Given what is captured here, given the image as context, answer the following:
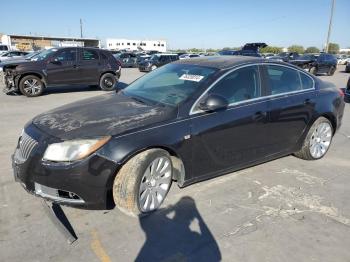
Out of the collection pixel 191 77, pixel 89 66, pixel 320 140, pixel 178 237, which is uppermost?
pixel 191 77

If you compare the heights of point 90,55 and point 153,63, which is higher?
point 90,55

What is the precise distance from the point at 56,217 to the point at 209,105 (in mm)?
1937

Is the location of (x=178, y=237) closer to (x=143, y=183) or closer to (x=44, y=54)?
(x=143, y=183)

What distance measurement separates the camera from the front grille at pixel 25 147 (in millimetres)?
3154

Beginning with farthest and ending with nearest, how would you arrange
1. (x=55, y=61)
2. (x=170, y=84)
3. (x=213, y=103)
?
(x=55, y=61) → (x=170, y=84) → (x=213, y=103)

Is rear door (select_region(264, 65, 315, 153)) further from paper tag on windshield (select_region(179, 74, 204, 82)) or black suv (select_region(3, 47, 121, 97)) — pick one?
black suv (select_region(3, 47, 121, 97))

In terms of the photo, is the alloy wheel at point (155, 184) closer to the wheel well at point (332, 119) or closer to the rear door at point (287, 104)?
the rear door at point (287, 104)

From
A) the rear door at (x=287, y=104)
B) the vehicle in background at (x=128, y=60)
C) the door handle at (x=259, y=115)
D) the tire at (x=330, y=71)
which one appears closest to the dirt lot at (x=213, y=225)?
the rear door at (x=287, y=104)

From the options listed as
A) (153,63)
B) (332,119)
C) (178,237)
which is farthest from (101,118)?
(153,63)

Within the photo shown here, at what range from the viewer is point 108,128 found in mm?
3135

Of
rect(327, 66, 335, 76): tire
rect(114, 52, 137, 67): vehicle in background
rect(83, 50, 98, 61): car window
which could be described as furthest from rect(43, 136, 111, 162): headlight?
rect(114, 52, 137, 67): vehicle in background

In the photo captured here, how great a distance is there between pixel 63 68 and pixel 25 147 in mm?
8791

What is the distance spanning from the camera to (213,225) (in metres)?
A: 3.21

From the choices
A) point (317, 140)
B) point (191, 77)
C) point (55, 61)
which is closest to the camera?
point (191, 77)
